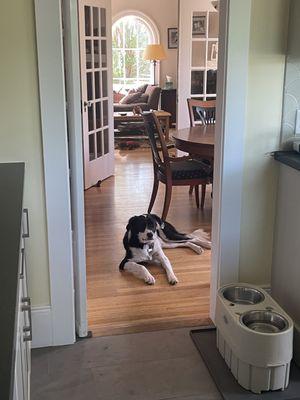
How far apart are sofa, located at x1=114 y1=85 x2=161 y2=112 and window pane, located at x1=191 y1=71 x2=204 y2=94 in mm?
2819

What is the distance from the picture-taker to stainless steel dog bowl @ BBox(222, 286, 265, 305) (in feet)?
8.20

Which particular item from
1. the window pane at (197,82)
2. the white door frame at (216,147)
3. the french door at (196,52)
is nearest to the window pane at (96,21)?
the french door at (196,52)

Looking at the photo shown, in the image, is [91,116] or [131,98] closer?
[91,116]

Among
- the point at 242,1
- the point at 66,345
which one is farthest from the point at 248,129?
the point at 66,345

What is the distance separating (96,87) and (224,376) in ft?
13.4

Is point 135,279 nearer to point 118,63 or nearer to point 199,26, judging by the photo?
point 199,26

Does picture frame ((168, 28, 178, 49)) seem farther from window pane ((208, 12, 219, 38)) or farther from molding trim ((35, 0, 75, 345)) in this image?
molding trim ((35, 0, 75, 345))

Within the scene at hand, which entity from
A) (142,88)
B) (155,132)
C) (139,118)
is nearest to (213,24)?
(139,118)

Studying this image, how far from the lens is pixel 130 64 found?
10734 millimetres

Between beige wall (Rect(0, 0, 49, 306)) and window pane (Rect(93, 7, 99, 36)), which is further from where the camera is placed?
window pane (Rect(93, 7, 99, 36))

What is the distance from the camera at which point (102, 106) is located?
5941mm

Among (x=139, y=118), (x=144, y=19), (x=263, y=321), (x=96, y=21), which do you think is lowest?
(x=263, y=321)

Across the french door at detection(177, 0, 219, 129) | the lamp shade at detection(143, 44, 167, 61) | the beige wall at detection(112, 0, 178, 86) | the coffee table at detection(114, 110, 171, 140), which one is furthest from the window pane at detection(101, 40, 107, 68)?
the beige wall at detection(112, 0, 178, 86)

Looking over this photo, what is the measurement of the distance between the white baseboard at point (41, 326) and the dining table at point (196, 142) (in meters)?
1.98
